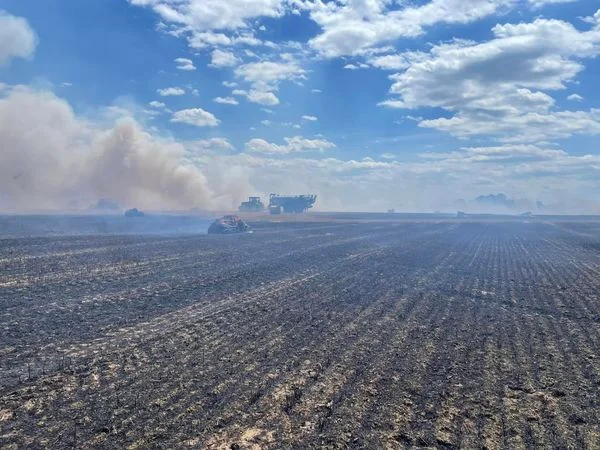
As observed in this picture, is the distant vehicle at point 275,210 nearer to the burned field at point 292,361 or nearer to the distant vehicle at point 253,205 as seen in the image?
the distant vehicle at point 253,205

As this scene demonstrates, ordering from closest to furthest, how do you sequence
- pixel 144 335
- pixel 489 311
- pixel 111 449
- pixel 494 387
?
pixel 111 449 → pixel 494 387 → pixel 144 335 → pixel 489 311

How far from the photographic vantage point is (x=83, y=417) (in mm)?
6711

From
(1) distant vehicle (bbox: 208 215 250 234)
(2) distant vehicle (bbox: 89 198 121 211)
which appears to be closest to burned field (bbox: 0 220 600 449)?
(1) distant vehicle (bbox: 208 215 250 234)

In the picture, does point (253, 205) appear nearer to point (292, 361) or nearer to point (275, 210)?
point (275, 210)

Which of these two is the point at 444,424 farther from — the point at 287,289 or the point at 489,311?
the point at 287,289

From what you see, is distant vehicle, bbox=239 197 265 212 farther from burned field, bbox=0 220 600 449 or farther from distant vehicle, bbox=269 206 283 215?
burned field, bbox=0 220 600 449

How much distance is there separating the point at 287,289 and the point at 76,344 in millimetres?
8148

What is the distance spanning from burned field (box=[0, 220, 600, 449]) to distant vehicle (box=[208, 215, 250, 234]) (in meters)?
25.1

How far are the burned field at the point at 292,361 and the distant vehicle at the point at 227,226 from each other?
25146mm

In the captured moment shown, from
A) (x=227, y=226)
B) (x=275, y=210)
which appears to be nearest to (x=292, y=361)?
(x=227, y=226)

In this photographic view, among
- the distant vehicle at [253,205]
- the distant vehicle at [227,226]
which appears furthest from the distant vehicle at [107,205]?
the distant vehicle at [227,226]

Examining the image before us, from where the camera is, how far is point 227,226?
152ft

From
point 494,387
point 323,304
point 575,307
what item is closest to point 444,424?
point 494,387

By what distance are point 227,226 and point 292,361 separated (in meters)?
37.5
